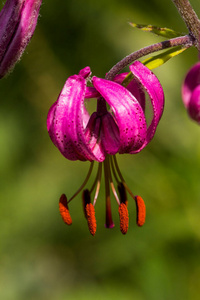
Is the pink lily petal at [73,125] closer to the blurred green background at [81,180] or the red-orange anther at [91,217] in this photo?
the red-orange anther at [91,217]

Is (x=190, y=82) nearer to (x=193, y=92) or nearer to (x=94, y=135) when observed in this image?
(x=193, y=92)

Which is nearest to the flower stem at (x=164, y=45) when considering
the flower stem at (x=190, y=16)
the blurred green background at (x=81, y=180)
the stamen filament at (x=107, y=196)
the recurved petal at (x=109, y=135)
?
the flower stem at (x=190, y=16)

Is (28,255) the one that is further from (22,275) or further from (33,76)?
(33,76)

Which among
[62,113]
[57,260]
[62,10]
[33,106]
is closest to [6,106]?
[33,106]

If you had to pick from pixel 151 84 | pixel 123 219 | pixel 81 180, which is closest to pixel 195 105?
pixel 151 84

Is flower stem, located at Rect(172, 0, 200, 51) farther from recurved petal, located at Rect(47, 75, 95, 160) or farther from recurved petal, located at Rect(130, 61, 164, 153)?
recurved petal, located at Rect(47, 75, 95, 160)

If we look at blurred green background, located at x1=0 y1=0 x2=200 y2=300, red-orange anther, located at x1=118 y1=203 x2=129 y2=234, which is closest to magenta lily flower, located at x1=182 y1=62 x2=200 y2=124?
red-orange anther, located at x1=118 y1=203 x2=129 y2=234
